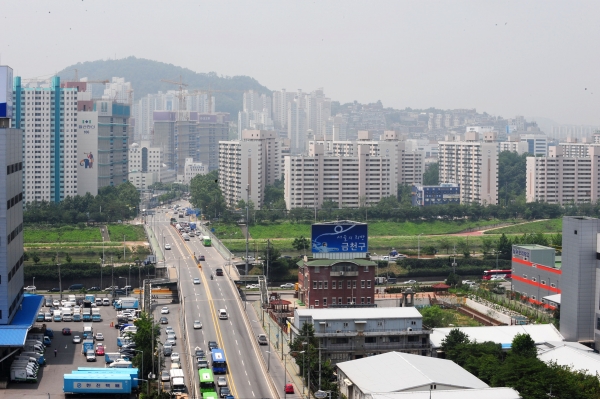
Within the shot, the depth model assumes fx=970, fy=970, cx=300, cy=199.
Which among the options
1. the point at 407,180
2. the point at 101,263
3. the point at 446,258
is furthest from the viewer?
the point at 407,180

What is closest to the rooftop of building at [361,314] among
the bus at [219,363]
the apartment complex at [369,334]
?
the apartment complex at [369,334]

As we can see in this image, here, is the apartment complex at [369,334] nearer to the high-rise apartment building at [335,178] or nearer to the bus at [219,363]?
the bus at [219,363]

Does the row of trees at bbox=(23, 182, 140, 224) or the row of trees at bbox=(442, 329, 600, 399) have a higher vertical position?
the row of trees at bbox=(23, 182, 140, 224)

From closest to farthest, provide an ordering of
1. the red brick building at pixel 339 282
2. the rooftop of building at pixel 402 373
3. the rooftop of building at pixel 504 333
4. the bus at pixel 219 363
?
the rooftop of building at pixel 402 373 < the bus at pixel 219 363 < the rooftop of building at pixel 504 333 < the red brick building at pixel 339 282

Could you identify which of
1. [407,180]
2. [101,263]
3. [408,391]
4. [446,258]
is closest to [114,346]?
[408,391]

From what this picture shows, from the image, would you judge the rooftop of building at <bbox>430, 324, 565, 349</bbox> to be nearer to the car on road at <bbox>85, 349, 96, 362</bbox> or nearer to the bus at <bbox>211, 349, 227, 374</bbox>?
the bus at <bbox>211, 349, 227, 374</bbox>

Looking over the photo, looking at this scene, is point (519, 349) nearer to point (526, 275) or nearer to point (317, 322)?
point (317, 322)

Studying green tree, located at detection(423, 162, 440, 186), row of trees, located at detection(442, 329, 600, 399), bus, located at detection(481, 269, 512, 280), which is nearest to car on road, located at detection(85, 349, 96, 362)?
row of trees, located at detection(442, 329, 600, 399)
